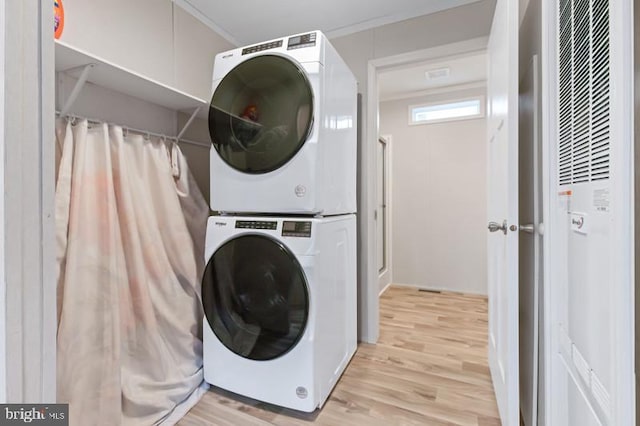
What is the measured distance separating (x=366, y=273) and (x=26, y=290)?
201 cm

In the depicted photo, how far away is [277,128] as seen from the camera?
57.8 inches

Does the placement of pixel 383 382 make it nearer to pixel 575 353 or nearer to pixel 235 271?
pixel 235 271

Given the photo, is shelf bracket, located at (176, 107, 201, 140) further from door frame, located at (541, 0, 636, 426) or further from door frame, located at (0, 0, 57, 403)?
door frame, located at (541, 0, 636, 426)

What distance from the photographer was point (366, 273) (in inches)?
89.0

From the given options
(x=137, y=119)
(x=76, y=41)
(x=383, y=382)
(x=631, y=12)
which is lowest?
(x=383, y=382)

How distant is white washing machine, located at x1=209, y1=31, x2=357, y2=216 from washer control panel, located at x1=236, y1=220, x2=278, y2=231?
7cm

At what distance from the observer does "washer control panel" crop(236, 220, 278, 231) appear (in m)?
1.43

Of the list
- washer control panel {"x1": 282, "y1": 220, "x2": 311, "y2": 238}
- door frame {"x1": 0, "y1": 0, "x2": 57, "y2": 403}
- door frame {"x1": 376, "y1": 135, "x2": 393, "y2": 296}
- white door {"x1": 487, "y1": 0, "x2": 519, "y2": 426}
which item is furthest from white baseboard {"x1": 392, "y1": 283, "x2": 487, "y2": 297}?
door frame {"x1": 0, "y1": 0, "x2": 57, "y2": 403}

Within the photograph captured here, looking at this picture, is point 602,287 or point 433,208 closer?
point 602,287

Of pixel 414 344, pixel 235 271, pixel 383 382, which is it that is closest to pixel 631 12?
pixel 235 271

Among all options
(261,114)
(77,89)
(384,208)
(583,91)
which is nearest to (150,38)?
(77,89)

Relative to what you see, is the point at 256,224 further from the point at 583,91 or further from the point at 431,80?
the point at 431,80

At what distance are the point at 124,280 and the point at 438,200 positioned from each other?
323 cm

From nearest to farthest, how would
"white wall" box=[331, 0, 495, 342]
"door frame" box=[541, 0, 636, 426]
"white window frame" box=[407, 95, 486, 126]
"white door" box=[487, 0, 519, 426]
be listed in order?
1. "door frame" box=[541, 0, 636, 426]
2. "white door" box=[487, 0, 519, 426]
3. "white wall" box=[331, 0, 495, 342]
4. "white window frame" box=[407, 95, 486, 126]
